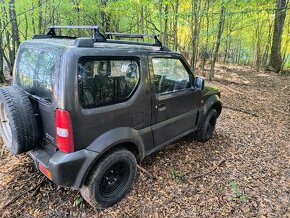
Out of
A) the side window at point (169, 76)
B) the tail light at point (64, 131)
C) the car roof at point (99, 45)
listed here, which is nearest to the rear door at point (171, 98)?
the side window at point (169, 76)

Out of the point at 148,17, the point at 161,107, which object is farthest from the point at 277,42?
the point at 161,107

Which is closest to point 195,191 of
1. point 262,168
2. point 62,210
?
point 262,168

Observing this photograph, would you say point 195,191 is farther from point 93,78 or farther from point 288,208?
point 93,78

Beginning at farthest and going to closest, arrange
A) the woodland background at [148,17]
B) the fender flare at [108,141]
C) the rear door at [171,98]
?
the woodland background at [148,17] → the rear door at [171,98] → the fender flare at [108,141]

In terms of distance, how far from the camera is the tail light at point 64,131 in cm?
229

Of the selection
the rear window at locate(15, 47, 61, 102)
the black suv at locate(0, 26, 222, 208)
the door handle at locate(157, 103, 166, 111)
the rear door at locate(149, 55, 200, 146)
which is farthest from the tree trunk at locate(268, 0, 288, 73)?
the rear window at locate(15, 47, 61, 102)

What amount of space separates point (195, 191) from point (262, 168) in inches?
61.3

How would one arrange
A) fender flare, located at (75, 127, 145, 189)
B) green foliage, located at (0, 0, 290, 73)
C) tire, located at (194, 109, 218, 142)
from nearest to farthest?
fender flare, located at (75, 127, 145, 189)
tire, located at (194, 109, 218, 142)
green foliage, located at (0, 0, 290, 73)

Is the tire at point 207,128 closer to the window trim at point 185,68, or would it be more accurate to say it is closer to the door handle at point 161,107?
the window trim at point 185,68

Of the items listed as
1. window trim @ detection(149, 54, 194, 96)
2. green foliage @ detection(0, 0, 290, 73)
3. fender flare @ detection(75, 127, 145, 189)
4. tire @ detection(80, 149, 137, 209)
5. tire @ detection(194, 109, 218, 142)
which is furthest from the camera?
green foliage @ detection(0, 0, 290, 73)

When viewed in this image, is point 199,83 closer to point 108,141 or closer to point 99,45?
point 99,45

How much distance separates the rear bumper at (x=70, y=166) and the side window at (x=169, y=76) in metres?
1.38

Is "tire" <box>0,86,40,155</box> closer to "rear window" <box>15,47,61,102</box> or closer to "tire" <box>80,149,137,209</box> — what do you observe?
"rear window" <box>15,47,61,102</box>

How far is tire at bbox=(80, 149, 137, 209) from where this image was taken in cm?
264
